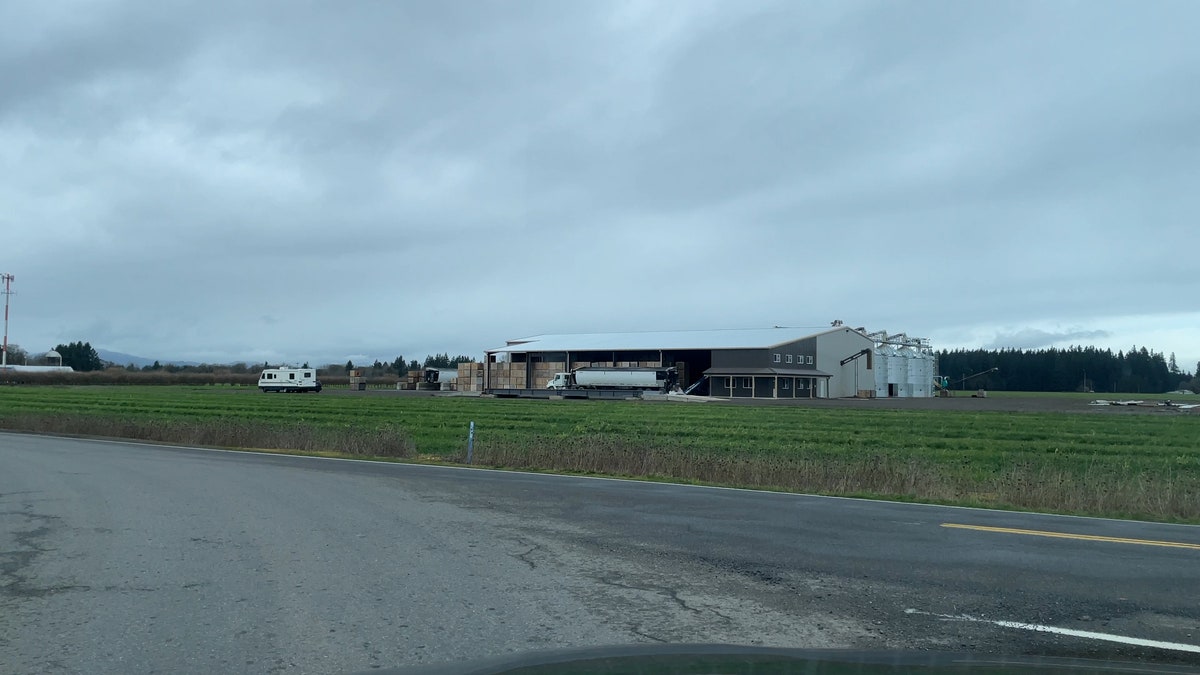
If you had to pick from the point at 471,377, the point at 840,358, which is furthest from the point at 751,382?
the point at 471,377

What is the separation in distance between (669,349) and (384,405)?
29365 mm

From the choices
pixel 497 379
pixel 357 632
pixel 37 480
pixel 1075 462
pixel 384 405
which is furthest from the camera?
pixel 497 379

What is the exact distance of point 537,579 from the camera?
26.2ft

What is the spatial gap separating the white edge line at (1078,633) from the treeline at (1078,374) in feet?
528

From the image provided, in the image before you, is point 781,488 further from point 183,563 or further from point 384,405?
point 384,405

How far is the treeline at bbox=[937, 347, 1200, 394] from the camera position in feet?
518

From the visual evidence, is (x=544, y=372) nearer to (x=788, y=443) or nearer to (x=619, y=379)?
(x=619, y=379)

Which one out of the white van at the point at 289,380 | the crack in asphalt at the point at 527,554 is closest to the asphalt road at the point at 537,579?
the crack in asphalt at the point at 527,554

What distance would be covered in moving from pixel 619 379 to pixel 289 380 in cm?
3280

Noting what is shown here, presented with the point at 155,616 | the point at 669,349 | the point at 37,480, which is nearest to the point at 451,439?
the point at 37,480

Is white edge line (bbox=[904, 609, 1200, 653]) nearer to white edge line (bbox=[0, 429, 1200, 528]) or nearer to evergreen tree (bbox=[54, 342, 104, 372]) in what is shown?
white edge line (bbox=[0, 429, 1200, 528])

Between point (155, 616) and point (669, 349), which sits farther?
point (669, 349)

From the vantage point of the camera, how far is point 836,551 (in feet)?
30.8

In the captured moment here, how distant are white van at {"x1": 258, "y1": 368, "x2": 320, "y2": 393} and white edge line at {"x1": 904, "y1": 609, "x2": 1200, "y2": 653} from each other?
8171 centimetres
